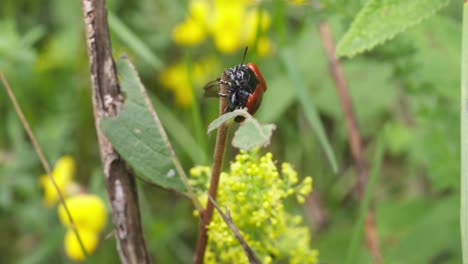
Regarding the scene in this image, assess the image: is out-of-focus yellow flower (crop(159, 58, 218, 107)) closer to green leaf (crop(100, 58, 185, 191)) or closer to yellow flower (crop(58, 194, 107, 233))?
yellow flower (crop(58, 194, 107, 233))

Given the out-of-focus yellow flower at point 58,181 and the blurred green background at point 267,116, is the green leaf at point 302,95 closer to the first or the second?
the blurred green background at point 267,116

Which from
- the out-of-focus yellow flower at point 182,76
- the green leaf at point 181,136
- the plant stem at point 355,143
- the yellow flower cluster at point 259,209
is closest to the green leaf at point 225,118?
the yellow flower cluster at point 259,209

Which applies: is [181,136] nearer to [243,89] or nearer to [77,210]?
[77,210]

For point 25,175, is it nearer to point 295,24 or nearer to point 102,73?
point 102,73

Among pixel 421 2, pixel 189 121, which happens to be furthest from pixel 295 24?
pixel 421 2

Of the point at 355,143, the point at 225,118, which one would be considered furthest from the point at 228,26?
the point at 225,118

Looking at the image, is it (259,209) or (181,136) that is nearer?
(259,209)
